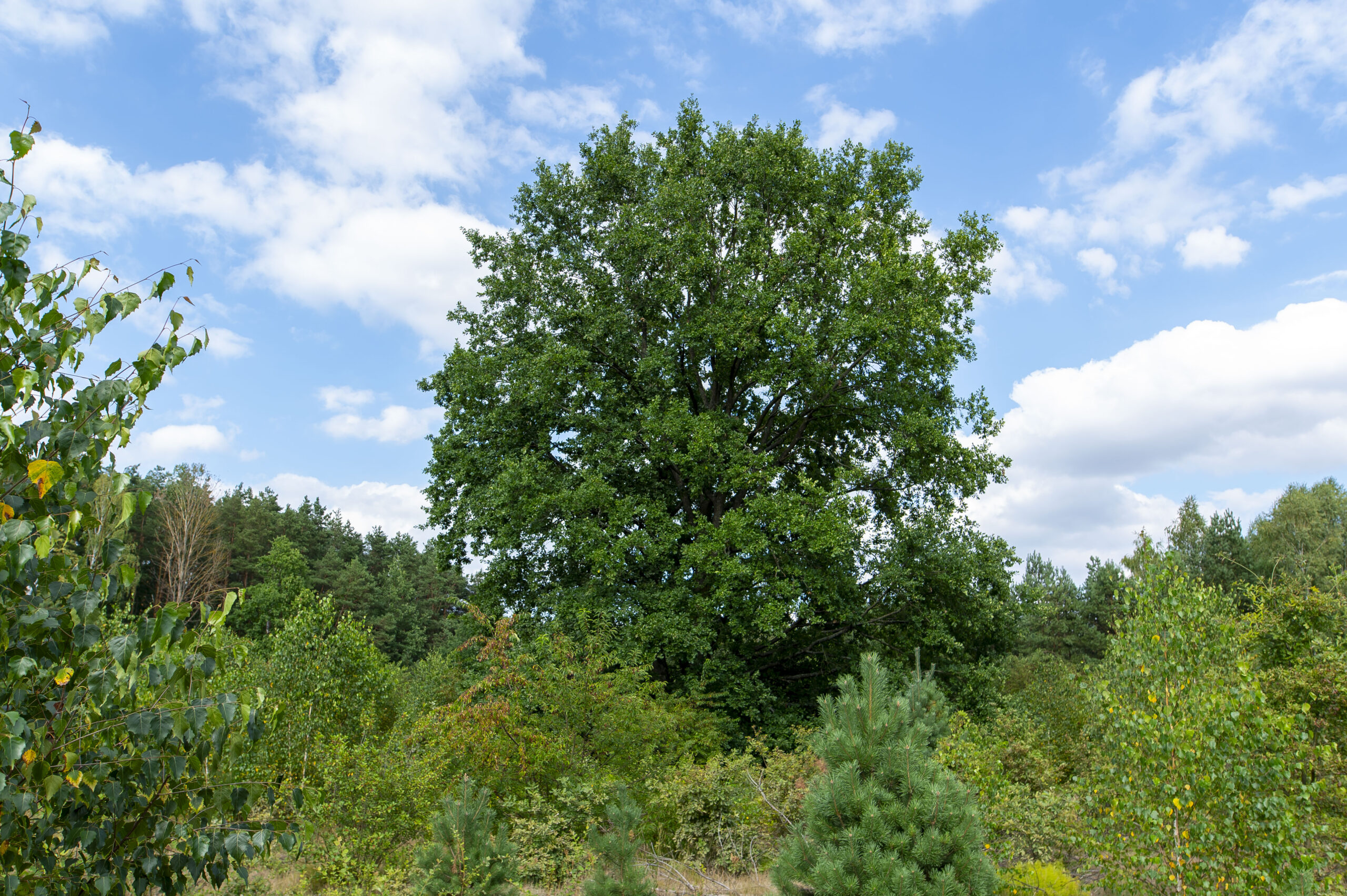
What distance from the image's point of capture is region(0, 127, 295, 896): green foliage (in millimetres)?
2648

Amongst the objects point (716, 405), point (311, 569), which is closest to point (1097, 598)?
point (716, 405)

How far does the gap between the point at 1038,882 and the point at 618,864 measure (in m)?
3.69

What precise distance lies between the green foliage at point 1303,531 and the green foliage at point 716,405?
1244 inches

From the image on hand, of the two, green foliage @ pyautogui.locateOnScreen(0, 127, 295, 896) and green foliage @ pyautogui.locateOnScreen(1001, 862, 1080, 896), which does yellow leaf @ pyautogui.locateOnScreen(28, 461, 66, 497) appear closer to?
green foliage @ pyautogui.locateOnScreen(0, 127, 295, 896)

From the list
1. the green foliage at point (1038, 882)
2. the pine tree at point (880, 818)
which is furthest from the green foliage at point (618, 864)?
the green foliage at point (1038, 882)

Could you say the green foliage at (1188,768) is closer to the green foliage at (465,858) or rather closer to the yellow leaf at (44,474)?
the green foliage at (465,858)

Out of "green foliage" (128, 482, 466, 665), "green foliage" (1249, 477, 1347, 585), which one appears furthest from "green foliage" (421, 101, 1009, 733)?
"green foliage" (1249, 477, 1347, 585)

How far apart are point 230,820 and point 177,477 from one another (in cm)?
5315

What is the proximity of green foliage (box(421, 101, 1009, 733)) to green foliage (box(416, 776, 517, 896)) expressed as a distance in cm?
776

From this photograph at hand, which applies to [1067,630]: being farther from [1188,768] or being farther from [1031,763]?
[1188,768]

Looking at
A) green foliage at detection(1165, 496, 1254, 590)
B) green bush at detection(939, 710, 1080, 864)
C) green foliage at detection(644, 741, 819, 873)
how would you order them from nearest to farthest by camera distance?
Answer: green bush at detection(939, 710, 1080, 864) < green foliage at detection(644, 741, 819, 873) < green foliage at detection(1165, 496, 1254, 590)

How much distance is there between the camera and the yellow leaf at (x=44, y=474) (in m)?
2.61

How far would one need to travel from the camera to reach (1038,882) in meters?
7.13

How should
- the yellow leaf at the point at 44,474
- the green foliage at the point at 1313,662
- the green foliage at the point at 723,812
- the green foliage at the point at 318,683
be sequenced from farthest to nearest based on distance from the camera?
the green foliage at the point at 723,812 < the green foliage at the point at 318,683 < the green foliage at the point at 1313,662 < the yellow leaf at the point at 44,474
